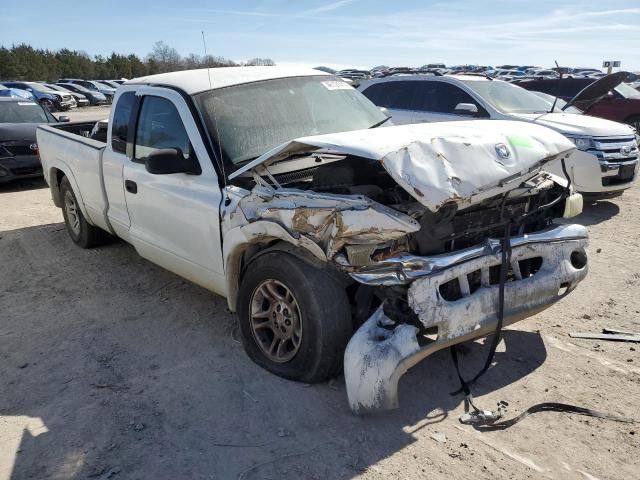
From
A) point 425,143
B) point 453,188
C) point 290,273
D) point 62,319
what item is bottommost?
point 62,319

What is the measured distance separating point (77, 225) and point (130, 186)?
89.8 inches

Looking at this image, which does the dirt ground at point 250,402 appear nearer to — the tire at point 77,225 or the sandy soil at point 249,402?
the sandy soil at point 249,402

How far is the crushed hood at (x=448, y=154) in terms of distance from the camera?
280 centimetres

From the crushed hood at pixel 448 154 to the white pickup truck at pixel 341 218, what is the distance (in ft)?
0.03

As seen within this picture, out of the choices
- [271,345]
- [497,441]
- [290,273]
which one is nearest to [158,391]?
[271,345]

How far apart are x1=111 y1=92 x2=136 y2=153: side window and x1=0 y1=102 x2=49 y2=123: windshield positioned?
707 centimetres

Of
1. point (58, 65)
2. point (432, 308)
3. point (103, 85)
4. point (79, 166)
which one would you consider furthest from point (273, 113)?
point (58, 65)

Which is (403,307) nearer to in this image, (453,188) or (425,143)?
(453,188)

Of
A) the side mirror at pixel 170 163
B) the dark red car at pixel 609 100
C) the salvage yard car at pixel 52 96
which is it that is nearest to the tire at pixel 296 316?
the side mirror at pixel 170 163

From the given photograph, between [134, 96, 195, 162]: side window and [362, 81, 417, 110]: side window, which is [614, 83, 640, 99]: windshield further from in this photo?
[134, 96, 195, 162]: side window

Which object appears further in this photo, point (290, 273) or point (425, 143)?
point (290, 273)

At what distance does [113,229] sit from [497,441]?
405 centimetres

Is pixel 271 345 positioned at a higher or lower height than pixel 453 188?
lower

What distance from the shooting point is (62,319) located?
463cm
